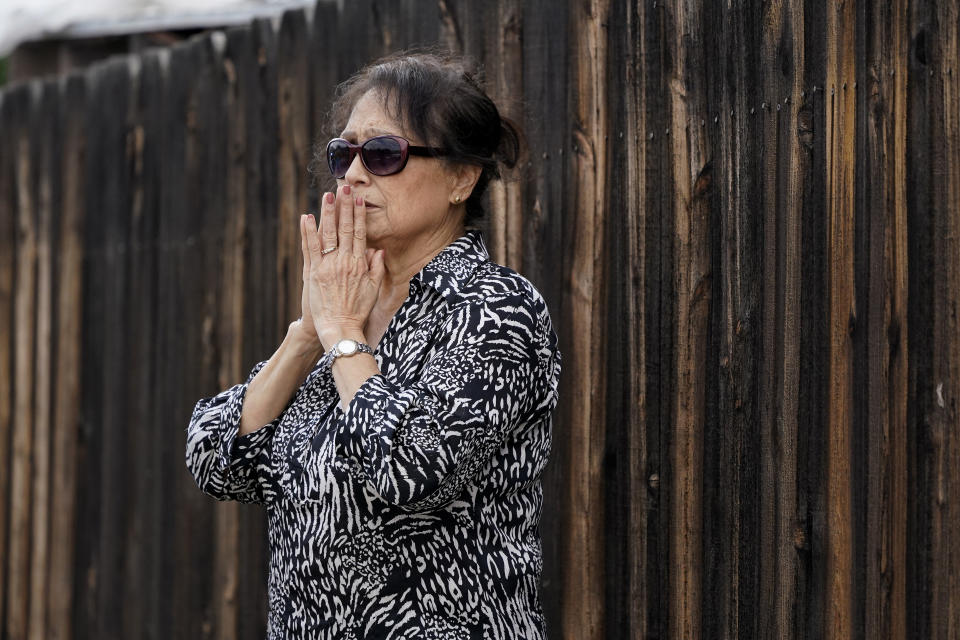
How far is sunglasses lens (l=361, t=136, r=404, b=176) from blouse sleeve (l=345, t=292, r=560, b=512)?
38 centimetres

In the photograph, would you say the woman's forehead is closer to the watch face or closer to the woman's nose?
the woman's nose

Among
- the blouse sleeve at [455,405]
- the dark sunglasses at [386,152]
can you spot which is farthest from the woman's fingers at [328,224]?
the blouse sleeve at [455,405]

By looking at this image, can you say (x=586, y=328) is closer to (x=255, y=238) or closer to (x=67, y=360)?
(x=255, y=238)

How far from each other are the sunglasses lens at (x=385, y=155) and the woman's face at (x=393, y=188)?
0.02 metres

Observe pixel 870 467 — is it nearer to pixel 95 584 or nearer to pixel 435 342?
pixel 435 342

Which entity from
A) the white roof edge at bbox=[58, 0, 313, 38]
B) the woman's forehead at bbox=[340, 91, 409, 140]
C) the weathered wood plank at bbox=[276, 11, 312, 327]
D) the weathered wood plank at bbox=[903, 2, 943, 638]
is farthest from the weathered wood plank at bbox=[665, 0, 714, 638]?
the white roof edge at bbox=[58, 0, 313, 38]

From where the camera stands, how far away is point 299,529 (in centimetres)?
227

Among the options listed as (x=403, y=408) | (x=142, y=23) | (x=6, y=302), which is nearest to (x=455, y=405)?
(x=403, y=408)

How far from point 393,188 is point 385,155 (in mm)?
70

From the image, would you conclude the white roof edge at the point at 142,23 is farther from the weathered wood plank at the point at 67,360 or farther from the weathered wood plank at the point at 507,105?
the weathered wood plank at the point at 507,105

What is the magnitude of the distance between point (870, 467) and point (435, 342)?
990mm

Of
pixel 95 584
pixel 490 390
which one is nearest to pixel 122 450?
pixel 95 584

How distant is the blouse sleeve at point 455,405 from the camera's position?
207 centimetres

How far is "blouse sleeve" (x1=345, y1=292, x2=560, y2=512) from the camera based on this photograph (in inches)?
81.5
